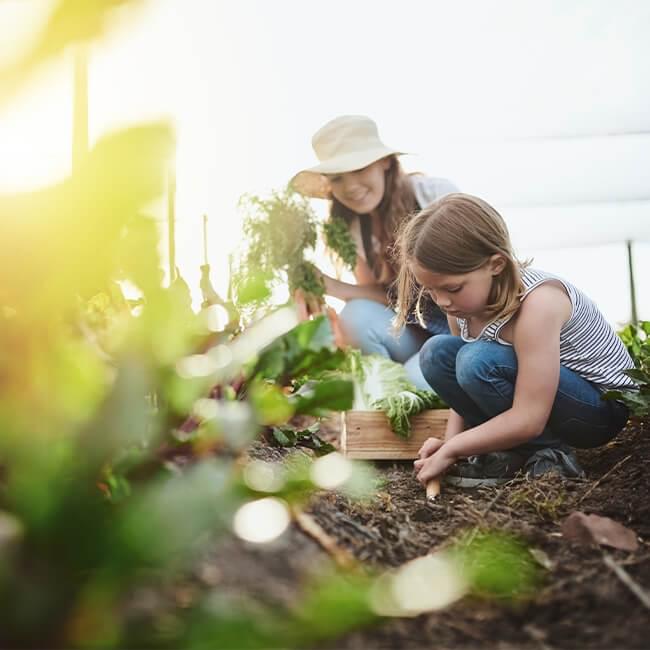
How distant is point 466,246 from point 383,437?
0.90m

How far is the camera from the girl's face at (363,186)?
3.08m

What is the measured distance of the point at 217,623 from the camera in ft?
1.46

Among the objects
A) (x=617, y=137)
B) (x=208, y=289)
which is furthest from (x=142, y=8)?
(x=617, y=137)

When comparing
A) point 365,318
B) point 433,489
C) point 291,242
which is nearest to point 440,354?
point 433,489

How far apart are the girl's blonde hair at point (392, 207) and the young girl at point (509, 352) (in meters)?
1.07

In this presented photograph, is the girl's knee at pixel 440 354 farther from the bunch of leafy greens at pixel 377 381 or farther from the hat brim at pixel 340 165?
the hat brim at pixel 340 165

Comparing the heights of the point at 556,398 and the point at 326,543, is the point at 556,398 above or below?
below

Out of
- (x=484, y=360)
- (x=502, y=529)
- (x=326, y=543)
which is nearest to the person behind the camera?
(x=326, y=543)

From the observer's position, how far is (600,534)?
108 cm

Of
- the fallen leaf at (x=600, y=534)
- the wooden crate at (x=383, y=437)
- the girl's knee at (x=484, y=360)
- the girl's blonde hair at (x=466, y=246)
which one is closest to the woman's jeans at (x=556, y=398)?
the girl's knee at (x=484, y=360)

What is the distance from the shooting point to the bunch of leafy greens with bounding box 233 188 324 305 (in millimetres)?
3209

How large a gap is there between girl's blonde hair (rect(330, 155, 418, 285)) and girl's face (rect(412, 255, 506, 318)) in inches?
46.3

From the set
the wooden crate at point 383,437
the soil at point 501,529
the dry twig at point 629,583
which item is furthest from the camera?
the wooden crate at point 383,437

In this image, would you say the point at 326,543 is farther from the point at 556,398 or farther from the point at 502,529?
the point at 556,398
